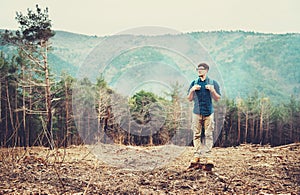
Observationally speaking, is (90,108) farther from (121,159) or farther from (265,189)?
(265,189)

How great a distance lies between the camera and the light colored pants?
16.2ft

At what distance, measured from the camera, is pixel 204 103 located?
4.93 m

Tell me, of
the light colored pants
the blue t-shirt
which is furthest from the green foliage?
the blue t-shirt

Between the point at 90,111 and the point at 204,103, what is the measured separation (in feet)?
29.6

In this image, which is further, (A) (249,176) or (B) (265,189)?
(A) (249,176)

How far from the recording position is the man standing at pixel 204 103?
194 inches

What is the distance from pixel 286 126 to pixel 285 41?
34528 millimetres

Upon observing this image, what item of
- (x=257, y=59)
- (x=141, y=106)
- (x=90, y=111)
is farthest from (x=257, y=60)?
(x=90, y=111)

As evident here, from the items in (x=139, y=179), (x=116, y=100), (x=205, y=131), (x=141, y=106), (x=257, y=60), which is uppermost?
(x=257, y=60)

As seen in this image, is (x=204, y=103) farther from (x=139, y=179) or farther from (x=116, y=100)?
(x=116, y=100)

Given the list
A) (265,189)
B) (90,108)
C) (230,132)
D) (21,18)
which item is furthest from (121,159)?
(230,132)

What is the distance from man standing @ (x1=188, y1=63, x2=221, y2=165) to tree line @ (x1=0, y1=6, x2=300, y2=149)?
175 inches

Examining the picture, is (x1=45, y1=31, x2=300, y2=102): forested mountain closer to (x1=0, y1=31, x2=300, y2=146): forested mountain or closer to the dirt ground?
(x1=0, y1=31, x2=300, y2=146): forested mountain

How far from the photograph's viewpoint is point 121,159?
664 cm
